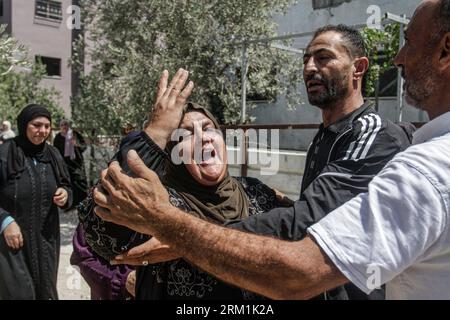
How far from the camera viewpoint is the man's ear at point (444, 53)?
1191 mm

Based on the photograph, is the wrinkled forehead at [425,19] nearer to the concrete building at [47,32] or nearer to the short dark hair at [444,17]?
the short dark hair at [444,17]

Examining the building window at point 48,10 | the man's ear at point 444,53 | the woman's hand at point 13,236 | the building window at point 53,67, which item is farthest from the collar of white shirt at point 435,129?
the building window at point 53,67

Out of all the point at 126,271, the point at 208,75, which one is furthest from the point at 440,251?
the point at 208,75

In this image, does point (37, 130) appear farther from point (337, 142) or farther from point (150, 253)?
point (337, 142)

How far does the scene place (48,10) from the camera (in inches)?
997

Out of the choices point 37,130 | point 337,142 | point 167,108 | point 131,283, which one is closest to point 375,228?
point 167,108

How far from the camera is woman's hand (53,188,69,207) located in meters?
4.21

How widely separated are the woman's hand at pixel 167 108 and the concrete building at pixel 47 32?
921 inches

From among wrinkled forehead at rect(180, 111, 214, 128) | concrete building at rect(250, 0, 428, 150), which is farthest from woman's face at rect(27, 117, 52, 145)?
concrete building at rect(250, 0, 428, 150)

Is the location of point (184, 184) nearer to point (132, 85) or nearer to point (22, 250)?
point (22, 250)

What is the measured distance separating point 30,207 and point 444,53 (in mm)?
3668

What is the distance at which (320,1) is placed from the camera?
1230 centimetres

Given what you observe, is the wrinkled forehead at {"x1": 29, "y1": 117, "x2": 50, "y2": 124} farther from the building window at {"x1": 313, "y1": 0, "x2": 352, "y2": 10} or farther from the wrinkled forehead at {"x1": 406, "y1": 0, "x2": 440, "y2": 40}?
the building window at {"x1": 313, "y1": 0, "x2": 352, "y2": 10}

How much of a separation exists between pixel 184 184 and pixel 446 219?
49.8 inches
